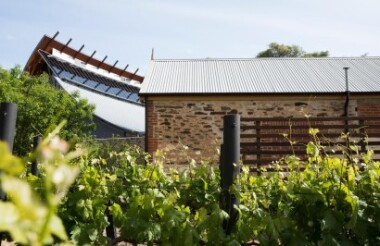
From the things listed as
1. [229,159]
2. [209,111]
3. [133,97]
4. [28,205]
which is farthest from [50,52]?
[28,205]

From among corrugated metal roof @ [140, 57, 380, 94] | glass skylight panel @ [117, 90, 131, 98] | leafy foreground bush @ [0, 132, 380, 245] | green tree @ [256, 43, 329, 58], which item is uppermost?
green tree @ [256, 43, 329, 58]

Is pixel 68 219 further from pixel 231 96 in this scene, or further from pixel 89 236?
pixel 231 96

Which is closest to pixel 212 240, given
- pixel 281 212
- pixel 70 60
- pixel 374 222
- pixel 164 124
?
pixel 281 212

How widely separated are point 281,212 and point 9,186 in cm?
221

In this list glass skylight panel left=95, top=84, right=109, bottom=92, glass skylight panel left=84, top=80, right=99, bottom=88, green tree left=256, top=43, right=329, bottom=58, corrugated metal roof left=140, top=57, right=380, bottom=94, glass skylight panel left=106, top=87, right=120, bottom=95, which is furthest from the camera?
green tree left=256, top=43, right=329, bottom=58

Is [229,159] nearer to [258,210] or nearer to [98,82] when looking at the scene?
[258,210]

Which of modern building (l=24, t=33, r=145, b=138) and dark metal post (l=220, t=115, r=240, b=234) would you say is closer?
dark metal post (l=220, t=115, r=240, b=234)

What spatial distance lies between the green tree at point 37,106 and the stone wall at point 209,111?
16.3ft

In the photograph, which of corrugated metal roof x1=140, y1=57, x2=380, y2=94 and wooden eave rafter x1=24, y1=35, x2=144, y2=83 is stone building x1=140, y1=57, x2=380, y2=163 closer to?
corrugated metal roof x1=140, y1=57, x2=380, y2=94

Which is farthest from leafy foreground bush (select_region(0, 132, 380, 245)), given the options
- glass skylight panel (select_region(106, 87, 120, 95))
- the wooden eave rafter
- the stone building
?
glass skylight panel (select_region(106, 87, 120, 95))

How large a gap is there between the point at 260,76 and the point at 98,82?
1413cm

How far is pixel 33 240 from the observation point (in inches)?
12.7

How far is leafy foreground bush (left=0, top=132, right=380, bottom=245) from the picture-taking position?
7.22 ft

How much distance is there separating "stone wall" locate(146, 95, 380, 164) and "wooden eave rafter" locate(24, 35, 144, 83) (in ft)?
44.4
